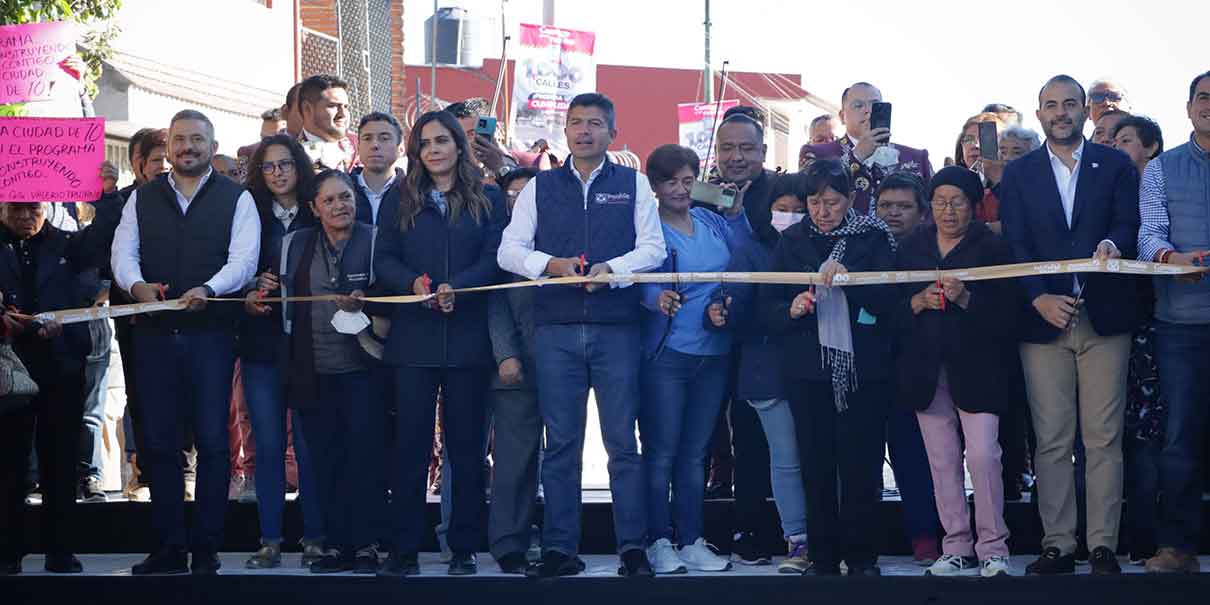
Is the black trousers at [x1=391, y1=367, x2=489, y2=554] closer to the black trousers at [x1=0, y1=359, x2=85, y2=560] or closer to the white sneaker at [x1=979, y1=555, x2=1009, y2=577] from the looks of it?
the black trousers at [x1=0, y1=359, x2=85, y2=560]

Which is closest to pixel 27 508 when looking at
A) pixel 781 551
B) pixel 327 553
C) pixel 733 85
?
pixel 327 553

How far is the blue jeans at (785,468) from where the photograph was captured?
24.3 feet

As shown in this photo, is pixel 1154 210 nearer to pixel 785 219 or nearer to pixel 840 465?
pixel 785 219

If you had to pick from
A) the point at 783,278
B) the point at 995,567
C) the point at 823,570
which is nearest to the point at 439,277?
the point at 783,278

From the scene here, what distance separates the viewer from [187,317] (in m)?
7.39

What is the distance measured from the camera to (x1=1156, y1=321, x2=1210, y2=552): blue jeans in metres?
6.95

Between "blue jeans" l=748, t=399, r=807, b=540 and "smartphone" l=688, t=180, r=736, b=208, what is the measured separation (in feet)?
3.22

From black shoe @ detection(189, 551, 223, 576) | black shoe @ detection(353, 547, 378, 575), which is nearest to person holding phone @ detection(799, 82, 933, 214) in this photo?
black shoe @ detection(353, 547, 378, 575)

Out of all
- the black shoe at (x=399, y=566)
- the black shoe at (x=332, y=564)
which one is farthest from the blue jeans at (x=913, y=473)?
the black shoe at (x=332, y=564)

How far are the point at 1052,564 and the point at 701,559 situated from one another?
5.08 feet

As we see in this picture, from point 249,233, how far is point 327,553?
1528 millimetres

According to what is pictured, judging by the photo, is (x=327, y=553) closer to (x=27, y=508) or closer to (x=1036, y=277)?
(x=27, y=508)

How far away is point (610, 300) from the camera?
283 inches

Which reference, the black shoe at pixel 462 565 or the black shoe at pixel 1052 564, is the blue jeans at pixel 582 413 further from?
the black shoe at pixel 1052 564
